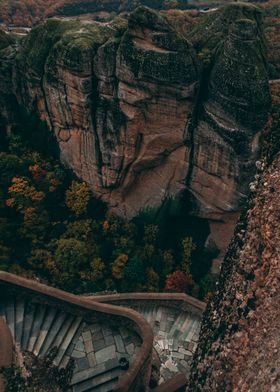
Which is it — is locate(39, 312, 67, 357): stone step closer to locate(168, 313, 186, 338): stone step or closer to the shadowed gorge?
the shadowed gorge

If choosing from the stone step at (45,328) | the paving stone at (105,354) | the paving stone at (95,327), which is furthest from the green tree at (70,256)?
the paving stone at (105,354)

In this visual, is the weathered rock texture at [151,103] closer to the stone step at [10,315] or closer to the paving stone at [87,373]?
the stone step at [10,315]

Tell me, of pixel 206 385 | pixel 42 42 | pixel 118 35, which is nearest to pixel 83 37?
pixel 118 35

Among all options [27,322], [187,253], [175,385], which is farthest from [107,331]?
[187,253]

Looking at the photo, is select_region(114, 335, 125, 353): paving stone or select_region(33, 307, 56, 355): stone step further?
select_region(114, 335, 125, 353): paving stone

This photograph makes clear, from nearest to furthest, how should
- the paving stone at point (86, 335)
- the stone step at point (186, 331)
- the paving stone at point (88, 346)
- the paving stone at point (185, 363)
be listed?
1. the paving stone at point (88, 346)
2. the paving stone at point (86, 335)
3. the paving stone at point (185, 363)
4. the stone step at point (186, 331)

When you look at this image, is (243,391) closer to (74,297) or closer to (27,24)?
(74,297)

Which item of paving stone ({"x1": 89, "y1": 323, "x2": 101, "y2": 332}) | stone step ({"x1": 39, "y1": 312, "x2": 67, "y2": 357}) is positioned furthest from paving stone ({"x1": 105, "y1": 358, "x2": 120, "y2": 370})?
stone step ({"x1": 39, "y1": 312, "x2": 67, "y2": 357})
